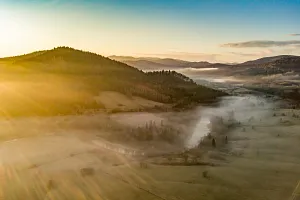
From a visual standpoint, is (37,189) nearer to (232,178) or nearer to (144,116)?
(232,178)

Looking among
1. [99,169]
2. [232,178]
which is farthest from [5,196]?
[232,178]

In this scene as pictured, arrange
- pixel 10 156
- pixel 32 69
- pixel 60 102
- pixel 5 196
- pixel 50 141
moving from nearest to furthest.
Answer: pixel 5 196
pixel 10 156
pixel 50 141
pixel 60 102
pixel 32 69

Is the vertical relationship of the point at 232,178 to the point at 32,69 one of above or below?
below

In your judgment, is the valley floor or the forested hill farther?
the forested hill

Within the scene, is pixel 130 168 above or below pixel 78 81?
below

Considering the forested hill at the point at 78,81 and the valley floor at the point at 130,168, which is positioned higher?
the forested hill at the point at 78,81

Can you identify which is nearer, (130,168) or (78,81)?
(130,168)

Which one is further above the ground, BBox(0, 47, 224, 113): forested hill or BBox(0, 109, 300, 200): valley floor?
BBox(0, 47, 224, 113): forested hill

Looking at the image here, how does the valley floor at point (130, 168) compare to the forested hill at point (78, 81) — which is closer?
the valley floor at point (130, 168)
